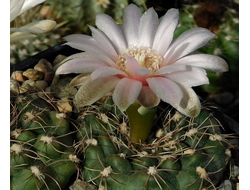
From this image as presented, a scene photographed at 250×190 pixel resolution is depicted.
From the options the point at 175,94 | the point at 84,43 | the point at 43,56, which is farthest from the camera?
the point at 43,56

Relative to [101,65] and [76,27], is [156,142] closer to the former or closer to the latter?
[101,65]

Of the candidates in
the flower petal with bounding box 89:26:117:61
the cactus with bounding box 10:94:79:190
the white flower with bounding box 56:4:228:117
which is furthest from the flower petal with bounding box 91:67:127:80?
the cactus with bounding box 10:94:79:190

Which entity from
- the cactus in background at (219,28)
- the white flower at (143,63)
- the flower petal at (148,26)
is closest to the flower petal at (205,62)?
the white flower at (143,63)

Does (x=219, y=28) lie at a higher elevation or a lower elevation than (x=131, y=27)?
lower

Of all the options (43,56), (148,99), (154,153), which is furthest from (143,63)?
(43,56)

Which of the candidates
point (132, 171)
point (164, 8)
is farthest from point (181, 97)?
point (164, 8)

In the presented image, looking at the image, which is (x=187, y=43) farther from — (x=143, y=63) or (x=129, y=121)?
(x=129, y=121)
